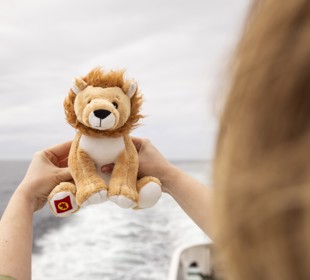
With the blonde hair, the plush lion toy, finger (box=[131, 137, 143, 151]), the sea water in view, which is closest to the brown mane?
the plush lion toy

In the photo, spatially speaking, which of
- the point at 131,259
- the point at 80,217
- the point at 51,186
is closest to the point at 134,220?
the point at 80,217

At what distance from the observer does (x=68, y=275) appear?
4.80 meters

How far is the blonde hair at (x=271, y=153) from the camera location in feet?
0.69

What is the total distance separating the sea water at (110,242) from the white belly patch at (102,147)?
3.75m

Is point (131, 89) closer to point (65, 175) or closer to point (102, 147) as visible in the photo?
point (102, 147)

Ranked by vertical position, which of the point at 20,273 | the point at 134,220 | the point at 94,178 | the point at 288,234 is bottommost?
the point at 288,234

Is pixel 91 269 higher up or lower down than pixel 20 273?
higher up

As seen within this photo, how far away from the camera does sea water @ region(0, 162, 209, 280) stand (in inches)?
193

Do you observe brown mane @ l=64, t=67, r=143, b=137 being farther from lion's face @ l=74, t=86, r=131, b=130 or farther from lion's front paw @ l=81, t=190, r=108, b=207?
lion's front paw @ l=81, t=190, r=108, b=207

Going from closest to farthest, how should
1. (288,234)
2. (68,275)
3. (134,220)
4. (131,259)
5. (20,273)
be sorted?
(288,234), (20,273), (68,275), (131,259), (134,220)

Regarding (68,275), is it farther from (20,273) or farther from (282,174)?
(282,174)

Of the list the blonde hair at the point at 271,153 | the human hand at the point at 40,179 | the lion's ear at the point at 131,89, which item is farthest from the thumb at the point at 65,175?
the blonde hair at the point at 271,153

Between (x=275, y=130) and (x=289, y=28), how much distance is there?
51 mm

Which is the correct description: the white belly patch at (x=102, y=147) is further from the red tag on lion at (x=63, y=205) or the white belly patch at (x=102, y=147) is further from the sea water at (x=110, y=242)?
the sea water at (x=110, y=242)
